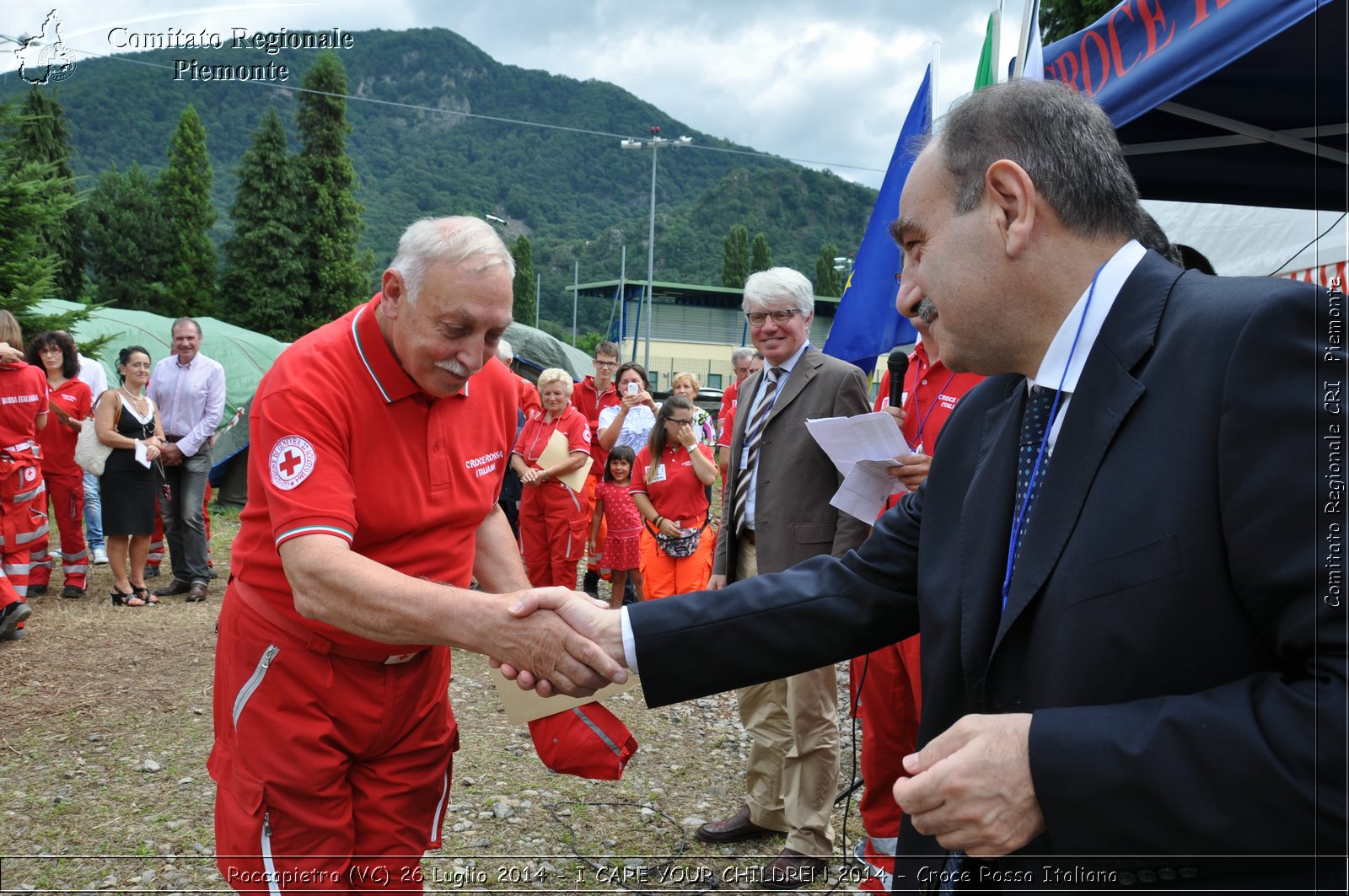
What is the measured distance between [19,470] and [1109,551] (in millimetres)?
9239

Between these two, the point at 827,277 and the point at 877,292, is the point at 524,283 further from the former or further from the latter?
the point at 877,292

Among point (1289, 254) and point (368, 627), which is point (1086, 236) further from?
point (1289, 254)

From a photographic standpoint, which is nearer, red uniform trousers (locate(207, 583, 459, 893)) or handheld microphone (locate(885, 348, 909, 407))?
red uniform trousers (locate(207, 583, 459, 893))

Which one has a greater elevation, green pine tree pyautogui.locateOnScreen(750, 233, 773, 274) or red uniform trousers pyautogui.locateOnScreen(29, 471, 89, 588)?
green pine tree pyautogui.locateOnScreen(750, 233, 773, 274)

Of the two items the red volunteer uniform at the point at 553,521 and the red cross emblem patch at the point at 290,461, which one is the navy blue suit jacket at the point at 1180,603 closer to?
the red cross emblem patch at the point at 290,461

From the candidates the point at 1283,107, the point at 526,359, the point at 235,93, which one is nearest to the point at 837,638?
the point at 1283,107

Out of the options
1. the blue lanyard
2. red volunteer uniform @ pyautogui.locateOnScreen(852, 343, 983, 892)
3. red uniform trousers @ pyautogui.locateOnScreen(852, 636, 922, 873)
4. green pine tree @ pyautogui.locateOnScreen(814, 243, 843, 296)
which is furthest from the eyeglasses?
green pine tree @ pyautogui.locateOnScreen(814, 243, 843, 296)

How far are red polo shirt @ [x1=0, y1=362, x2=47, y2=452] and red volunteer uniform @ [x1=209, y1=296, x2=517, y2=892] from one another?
22.7 feet

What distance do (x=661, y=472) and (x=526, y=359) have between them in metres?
11.8

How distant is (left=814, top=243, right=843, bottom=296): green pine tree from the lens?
82750 millimetres

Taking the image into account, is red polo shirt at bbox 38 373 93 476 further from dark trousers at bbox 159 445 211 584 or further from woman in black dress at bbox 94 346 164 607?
dark trousers at bbox 159 445 211 584

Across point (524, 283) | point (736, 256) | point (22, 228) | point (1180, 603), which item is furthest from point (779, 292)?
point (736, 256)

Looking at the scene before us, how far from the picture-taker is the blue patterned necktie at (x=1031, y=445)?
1.60 m

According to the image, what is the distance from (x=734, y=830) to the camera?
15.5ft
